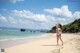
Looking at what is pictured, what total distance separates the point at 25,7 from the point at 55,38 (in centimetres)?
73

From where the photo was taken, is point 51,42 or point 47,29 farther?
point 51,42

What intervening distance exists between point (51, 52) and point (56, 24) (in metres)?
0.44

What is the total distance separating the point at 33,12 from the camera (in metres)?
3.44

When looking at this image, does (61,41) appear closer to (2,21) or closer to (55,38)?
(55,38)

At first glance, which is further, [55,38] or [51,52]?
[55,38]

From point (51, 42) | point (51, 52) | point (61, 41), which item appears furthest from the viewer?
point (51, 42)

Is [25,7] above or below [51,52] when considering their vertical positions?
above

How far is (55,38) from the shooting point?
12.0ft

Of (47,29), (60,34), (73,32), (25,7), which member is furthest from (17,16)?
(73,32)

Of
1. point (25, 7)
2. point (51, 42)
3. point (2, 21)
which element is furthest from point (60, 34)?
point (2, 21)

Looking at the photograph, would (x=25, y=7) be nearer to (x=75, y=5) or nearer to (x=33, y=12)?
(x=33, y=12)

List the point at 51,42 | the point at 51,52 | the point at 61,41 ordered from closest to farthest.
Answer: the point at 51,52 → the point at 61,41 → the point at 51,42

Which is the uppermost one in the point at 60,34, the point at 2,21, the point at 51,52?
the point at 2,21

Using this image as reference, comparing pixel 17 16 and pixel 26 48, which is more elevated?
pixel 17 16
